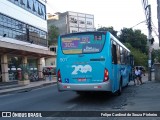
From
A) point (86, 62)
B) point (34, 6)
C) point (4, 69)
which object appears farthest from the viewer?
point (34, 6)

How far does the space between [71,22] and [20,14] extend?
62.3m

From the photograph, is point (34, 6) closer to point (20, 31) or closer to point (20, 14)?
point (20, 14)

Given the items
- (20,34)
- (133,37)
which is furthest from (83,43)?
(133,37)

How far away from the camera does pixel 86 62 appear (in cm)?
1408

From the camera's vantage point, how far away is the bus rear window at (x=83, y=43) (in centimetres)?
1416

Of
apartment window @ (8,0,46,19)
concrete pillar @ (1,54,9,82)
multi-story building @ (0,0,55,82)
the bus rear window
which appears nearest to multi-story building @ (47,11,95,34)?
apartment window @ (8,0,46,19)

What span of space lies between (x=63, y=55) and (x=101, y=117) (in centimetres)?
476

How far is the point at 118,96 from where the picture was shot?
1723 cm

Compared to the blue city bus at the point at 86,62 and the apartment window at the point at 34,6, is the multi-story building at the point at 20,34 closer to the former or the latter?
the apartment window at the point at 34,6

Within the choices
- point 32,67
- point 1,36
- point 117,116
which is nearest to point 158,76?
point 1,36

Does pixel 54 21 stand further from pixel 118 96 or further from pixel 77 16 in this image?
pixel 118 96

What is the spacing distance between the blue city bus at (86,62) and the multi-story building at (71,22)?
3288 inches

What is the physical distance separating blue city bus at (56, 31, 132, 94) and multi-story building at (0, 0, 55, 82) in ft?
54.4

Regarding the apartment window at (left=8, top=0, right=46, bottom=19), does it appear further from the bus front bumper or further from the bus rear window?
the bus front bumper
